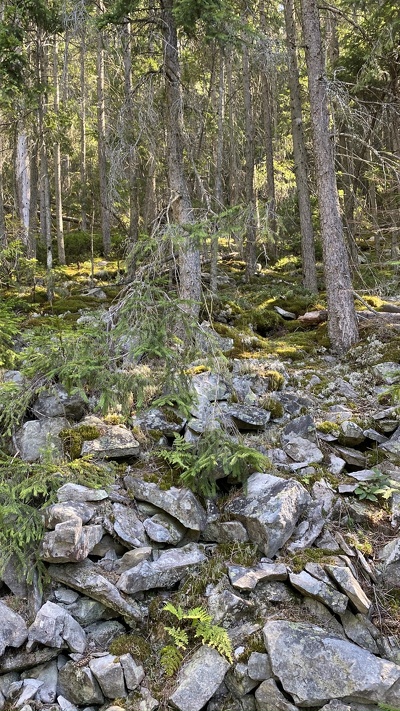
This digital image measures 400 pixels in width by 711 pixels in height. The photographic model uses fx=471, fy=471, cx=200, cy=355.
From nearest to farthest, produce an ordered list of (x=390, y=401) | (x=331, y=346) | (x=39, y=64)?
(x=390, y=401) → (x=331, y=346) → (x=39, y=64)

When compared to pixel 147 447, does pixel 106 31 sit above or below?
above

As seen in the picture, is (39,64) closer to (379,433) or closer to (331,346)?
(331,346)

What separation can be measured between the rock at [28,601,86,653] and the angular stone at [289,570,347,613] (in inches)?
73.5

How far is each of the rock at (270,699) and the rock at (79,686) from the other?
121 centimetres

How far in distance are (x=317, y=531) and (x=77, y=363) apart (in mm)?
2995

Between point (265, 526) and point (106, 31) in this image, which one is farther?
point (106, 31)

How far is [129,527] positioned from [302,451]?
7.37 ft

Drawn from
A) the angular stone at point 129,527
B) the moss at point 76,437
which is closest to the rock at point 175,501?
the angular stone at point 129,527

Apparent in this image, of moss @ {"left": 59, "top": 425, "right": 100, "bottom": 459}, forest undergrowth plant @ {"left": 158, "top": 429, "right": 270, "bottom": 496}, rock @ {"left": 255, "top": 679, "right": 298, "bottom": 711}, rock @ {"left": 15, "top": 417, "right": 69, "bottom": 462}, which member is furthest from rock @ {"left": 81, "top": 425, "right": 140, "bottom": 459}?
rock @ {"left": 255, "top": 679, "right": 298, "bottom": 711}

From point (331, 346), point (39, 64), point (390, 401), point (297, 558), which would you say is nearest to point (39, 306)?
point (39, 64)

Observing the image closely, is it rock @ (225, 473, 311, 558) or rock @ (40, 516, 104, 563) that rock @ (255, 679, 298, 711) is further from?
rock @ (40, 516, 104, 563)

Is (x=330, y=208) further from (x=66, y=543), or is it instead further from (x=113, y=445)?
(x=66, y=543)

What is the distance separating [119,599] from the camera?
4.04 meters

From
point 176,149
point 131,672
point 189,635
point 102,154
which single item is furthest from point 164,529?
point 102,154
